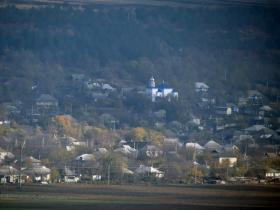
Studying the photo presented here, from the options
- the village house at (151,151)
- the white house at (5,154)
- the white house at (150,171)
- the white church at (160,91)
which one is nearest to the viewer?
the white house at (150,171)

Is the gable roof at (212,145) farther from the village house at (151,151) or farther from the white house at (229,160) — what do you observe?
the village house at (151,151)

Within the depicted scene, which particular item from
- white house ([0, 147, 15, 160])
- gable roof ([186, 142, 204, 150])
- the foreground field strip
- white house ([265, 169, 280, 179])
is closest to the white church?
gable roof ([186, 142, 204, 150])

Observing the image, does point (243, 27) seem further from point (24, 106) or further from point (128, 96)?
point (24, 106)

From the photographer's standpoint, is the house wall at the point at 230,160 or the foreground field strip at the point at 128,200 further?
the house wall at the point at 230,160

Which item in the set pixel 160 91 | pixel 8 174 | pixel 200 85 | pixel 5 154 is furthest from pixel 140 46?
pixel 8 174

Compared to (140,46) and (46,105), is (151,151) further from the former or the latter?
(140,46)

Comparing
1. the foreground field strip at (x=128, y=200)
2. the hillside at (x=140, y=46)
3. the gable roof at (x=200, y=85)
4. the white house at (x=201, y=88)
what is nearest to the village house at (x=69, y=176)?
the foreground field strip at (x=128, y=200)

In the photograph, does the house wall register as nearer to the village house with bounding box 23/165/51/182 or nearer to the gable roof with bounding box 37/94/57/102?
the village house with bounding box 23/165/51/182

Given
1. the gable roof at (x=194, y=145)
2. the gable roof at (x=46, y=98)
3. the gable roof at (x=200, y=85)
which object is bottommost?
the gable roof at (x=194, y=145)
